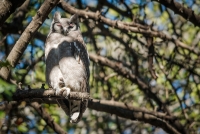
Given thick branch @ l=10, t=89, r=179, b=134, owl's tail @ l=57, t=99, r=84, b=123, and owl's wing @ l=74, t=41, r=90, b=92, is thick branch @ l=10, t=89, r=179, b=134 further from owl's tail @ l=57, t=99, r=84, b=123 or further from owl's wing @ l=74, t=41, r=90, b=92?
owl's wing @ l=74, t=41, r=90, b=92

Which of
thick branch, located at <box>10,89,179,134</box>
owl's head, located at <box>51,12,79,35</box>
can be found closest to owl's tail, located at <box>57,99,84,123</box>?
thick branch, located at <box>10,89,179,134</box>

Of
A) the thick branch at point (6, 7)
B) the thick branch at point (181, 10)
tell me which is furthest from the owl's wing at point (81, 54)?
the thick branch at point (6, 7)

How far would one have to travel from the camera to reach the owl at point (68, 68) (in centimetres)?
400

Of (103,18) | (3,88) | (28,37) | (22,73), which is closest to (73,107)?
(22,73)

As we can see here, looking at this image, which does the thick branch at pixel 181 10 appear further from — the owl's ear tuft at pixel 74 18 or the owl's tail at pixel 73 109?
the owl's tail at pixel 73 109

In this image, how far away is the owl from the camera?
400 cm

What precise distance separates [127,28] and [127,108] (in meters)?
0.93

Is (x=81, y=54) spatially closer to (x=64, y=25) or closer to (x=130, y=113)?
(x=64, y=25)

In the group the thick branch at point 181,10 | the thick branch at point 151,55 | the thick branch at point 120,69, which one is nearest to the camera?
the thick branch at point 151,55

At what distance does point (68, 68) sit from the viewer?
13.3ft

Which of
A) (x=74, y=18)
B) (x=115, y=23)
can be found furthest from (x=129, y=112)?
(x=74, y=18)

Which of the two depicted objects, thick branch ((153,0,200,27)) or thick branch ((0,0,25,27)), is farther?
thick branch ((153,0,200,27))

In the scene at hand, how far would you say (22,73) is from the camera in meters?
4.10

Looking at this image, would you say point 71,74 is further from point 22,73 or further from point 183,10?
point 183,10
